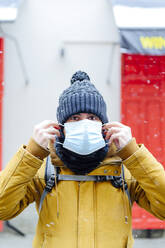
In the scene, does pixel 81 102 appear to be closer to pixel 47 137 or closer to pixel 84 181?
pixel 47 137

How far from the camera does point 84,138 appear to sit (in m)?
1.94

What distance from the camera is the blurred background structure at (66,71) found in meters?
5.24

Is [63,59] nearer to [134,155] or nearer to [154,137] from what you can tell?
[154,137]

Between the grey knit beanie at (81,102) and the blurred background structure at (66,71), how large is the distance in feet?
10.5

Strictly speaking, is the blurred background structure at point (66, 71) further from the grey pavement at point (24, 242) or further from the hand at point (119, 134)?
the hand at point (119, 134)

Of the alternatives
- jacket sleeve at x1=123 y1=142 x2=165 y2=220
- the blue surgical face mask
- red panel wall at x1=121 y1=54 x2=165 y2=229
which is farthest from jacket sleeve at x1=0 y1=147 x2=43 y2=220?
red panel wall at x1=121 y1=54 x2=165 y2=229

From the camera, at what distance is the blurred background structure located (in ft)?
17.2

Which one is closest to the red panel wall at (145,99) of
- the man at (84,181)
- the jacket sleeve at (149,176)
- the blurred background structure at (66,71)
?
the blurred background structure at (66,71)

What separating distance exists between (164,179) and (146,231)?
148 inches

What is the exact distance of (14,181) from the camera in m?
1.78

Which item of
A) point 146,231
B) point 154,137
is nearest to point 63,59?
point 154,137

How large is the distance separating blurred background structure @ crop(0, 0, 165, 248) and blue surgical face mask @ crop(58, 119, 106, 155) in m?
3.35

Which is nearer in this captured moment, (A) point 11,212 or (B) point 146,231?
Result: (A) point 11,212

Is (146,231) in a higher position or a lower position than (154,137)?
lower
